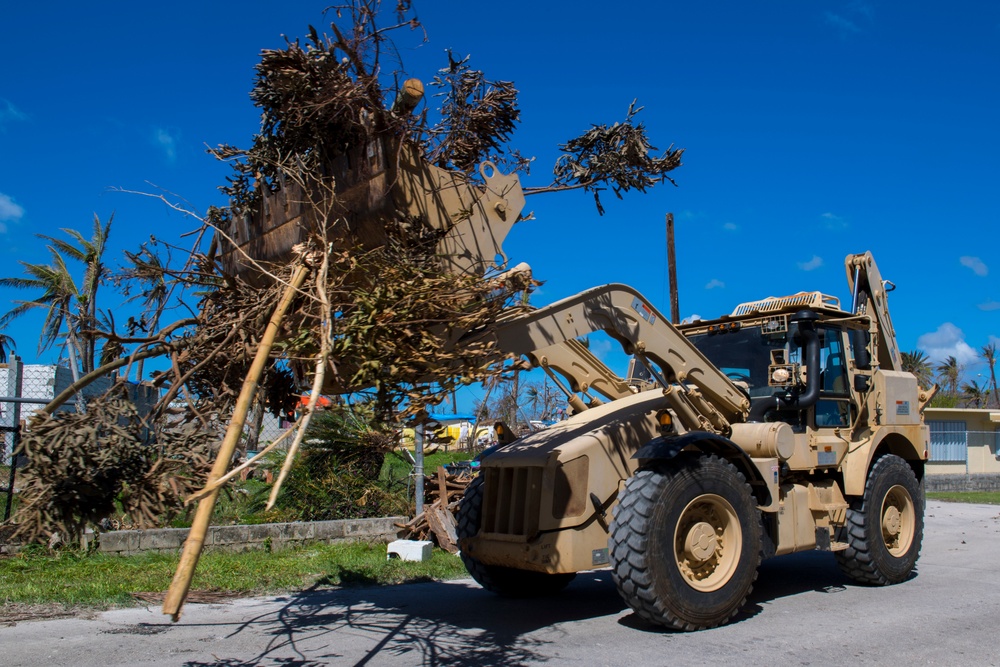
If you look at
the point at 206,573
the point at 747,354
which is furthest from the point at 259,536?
the point at 747,354

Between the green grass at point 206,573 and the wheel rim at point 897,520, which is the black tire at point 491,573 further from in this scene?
the wheel rim at point 897,520

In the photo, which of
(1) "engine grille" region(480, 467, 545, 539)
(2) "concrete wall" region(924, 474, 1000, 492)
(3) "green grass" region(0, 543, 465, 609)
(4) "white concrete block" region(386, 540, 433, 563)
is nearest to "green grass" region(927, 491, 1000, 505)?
(2) "concrete wall" region(924, 474, 1000, 492)

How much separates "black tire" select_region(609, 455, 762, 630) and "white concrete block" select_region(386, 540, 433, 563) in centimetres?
406

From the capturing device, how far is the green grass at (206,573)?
7574 millimetres

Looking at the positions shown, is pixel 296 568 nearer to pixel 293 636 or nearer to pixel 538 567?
pixel 293 636

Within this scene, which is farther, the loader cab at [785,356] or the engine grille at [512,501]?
the loader cab at [785,356]

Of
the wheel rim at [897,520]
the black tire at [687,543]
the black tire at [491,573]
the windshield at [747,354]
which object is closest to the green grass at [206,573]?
the black tire at [491,573]

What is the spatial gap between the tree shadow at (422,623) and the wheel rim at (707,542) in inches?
37.3

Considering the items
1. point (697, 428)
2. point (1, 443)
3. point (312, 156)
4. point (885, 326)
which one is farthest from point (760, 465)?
point (1, 443)

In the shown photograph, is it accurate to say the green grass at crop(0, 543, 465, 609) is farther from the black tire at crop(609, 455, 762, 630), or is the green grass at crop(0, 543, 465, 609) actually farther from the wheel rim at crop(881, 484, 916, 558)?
the wheel rim at crop(881, 484, 916, 558)

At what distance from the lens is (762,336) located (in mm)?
8773

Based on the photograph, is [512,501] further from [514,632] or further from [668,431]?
[668,431]

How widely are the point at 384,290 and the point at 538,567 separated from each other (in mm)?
2849

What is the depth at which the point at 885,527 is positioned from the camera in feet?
29.3
